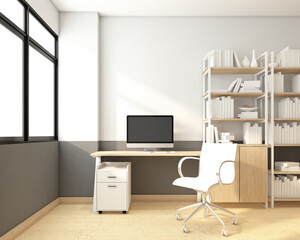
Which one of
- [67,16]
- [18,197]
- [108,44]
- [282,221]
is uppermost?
[67,16]

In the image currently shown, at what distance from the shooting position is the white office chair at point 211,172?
3.50 m

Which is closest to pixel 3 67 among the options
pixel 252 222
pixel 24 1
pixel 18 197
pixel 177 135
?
pixel 24 1

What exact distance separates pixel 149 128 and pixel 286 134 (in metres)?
2.01

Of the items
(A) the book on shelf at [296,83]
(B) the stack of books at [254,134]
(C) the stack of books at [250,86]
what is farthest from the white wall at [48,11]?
(A) the book on shelf at [296,83]

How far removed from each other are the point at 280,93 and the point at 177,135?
5.40 feet

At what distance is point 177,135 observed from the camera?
4.90 meters

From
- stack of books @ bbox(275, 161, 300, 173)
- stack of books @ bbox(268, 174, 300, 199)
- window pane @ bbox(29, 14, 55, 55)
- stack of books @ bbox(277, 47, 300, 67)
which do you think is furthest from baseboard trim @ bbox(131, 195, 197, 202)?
window pane @ bbox(29, 14, 55, 55)

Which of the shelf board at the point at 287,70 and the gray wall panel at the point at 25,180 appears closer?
the gray wall panel at the point at 25,180

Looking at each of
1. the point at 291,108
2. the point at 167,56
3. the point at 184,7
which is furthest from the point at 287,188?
the point at 184,7

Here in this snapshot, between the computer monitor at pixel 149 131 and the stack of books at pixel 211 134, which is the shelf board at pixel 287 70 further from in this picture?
the computer monitor at pixel 149 131

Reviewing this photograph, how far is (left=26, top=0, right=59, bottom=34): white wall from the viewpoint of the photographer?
392 centimetres

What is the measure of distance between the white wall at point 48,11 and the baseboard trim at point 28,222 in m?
2.56

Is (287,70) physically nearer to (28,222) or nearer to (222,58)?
(222,58)

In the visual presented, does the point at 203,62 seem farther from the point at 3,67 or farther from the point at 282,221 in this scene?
the point at 3,67
